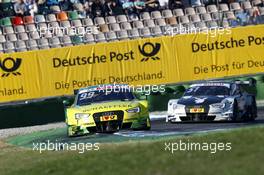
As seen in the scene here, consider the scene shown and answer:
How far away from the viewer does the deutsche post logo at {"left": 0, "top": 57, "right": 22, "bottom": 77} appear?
91.1ft

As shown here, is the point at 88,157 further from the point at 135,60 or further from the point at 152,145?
the point at 135,60

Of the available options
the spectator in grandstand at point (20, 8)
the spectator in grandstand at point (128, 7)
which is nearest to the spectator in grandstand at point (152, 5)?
the spectator in grandstand at point (128, 7)

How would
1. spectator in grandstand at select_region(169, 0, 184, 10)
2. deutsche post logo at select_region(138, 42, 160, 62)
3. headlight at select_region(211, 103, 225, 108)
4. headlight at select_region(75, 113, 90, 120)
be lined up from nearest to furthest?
1. headlight at select_region(75, 113, 90, 120)
2. headlight at select_region(211, 103, 225, 108)
3. deutsche post logo at select_region(138, 42, 160, 62)
4. spectator in grandstand at select_region(169, 0, 184, 10)

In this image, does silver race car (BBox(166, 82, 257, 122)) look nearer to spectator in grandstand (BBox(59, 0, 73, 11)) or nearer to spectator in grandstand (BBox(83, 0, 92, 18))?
spectator in grandstand (BBox(83, 0, 92, 18))

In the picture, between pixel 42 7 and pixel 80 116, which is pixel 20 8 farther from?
pixel 80 116

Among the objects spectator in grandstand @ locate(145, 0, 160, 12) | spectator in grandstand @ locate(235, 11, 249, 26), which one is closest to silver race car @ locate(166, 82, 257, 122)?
spectator in grandstand @ locate(235, 11, 249, 26)

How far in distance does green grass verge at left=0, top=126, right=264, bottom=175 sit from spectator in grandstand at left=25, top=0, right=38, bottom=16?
53.7ft

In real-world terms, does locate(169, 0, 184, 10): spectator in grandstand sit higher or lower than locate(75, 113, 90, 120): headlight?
higher

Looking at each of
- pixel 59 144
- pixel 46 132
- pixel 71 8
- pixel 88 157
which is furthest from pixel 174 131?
pixel 71 8

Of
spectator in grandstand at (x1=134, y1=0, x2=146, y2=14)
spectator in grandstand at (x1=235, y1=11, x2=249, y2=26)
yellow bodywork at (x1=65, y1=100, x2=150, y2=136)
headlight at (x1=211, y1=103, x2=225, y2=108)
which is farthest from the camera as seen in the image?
spectator in grandstand at (x1=134, y1=0, x2=146, y2=14)

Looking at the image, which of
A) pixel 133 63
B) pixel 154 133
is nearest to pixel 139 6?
pixel 133 63

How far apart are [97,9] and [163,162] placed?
21.8 m

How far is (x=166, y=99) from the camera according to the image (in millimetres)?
28250

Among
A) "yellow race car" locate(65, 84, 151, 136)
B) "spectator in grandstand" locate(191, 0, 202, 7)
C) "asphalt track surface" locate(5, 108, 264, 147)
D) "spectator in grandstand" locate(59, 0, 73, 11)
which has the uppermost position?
"spectator in grandstand" locate(59, 0, 73, 11)
